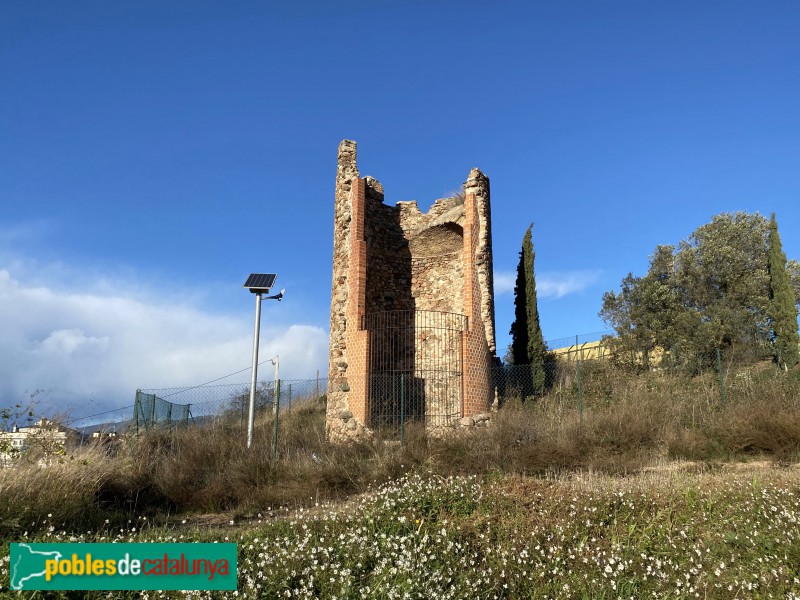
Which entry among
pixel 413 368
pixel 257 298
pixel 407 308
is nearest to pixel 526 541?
pixel 257 298

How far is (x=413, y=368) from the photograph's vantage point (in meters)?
17.3

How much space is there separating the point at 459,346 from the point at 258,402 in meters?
8.55

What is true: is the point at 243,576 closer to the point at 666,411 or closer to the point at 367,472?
the point at 367,472

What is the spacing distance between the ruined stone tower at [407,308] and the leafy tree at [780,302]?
38.5ft

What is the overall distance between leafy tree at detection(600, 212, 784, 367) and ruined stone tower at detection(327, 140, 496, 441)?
9.18m

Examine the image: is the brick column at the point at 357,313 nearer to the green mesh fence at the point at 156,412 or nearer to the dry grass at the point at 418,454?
the dry grass at the point at 418,454

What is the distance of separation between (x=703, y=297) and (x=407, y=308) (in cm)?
1400

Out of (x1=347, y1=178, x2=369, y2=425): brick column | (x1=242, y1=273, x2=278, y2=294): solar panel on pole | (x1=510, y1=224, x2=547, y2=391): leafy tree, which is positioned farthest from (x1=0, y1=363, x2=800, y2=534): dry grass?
(x1=510, y1=224, x2=547, y2=391): leafy tree

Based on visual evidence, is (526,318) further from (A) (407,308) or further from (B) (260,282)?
(B) (260,282)

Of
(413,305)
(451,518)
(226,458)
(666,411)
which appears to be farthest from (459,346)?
(451,518)

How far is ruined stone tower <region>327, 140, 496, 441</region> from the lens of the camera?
15164mm

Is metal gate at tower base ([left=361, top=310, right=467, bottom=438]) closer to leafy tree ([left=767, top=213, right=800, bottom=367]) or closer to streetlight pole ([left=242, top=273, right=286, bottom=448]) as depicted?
streetlight pole ([left=242, top=273, right=286, bottom=448])

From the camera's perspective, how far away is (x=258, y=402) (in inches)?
803

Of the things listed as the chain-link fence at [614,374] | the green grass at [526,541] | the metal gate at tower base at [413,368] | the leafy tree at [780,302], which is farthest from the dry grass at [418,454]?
the leafy tree at [780,302]
